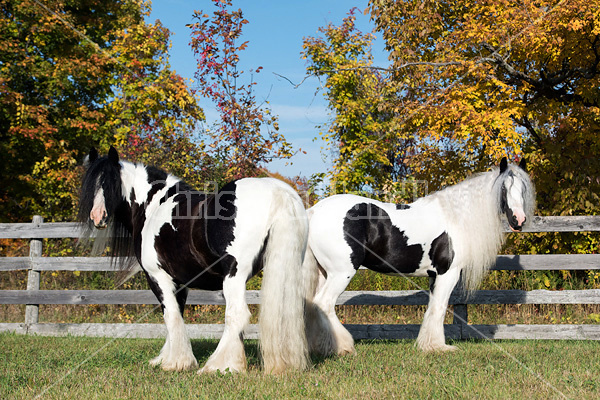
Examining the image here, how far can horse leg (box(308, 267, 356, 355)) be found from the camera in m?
5.37

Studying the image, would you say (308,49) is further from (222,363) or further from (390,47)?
(222,363)

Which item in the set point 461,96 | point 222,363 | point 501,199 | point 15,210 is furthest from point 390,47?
point 15,210

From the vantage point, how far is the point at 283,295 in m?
4.04

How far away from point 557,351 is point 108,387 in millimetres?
4597

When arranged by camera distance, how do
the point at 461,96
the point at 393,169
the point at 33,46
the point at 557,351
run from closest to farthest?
the point at 557,351 < the point at 461,96 < the point at 33,46 < the point at 393,169

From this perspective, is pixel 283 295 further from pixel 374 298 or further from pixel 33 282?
pixel 33 282

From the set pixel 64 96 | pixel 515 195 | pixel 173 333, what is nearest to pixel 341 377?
pixel 173 333

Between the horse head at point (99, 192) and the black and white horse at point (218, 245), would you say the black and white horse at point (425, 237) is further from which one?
the horse head at point (99, 192)

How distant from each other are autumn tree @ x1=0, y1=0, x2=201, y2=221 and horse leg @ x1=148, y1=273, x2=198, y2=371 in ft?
22.2

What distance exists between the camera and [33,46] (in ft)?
46.6

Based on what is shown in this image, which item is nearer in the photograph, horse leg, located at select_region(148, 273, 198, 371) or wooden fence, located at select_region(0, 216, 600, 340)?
horse leg, located at select_region(148, 273, 198, 371)

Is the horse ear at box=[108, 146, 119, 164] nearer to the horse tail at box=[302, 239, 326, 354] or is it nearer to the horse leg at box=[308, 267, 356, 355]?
the horse tail at box=[302, 239, 326, 354]

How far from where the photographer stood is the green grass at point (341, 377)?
3.48m

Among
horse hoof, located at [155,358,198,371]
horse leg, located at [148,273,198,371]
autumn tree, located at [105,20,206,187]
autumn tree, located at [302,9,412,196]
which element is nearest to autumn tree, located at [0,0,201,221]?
autumn tree, located at [105,20,206,187]
